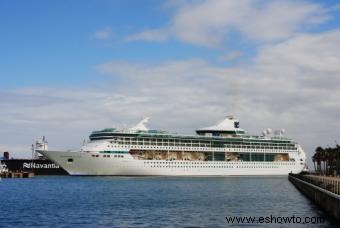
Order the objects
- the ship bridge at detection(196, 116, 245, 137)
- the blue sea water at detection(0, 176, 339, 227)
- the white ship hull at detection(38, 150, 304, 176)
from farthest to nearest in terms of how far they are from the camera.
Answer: the ship bridge at detection(196, 116, 245, 137), the white ship hull at detection(38, 150, 304, 176), the blue sea water at detection(0, 176, 339, 227)

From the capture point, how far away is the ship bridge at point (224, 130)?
131750 millimetres

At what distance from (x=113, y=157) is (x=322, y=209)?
229 feet

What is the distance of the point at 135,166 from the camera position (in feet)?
367

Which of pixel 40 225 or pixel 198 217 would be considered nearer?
pixel 40 225

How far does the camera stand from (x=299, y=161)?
458 feet

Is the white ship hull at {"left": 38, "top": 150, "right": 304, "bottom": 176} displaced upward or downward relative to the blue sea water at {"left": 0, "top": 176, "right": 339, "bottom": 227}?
upward

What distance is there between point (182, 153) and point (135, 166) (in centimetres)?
1292

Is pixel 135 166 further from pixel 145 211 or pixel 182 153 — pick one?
pixel 145 211

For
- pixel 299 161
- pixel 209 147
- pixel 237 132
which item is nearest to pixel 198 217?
pixel 209 147

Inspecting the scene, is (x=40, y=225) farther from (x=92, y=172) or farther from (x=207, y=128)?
(x=207, y=128)

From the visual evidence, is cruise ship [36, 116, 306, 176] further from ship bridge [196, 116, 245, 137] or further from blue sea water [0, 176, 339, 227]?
blue sea water [0, 176, 339, 227]

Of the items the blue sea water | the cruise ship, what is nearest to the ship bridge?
the cruise ship

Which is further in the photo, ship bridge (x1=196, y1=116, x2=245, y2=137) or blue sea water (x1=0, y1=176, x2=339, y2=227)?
ship bridge (x1=196, y1=116, x2=245, y2=137)

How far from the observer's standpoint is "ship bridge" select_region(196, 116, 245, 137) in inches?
5187
